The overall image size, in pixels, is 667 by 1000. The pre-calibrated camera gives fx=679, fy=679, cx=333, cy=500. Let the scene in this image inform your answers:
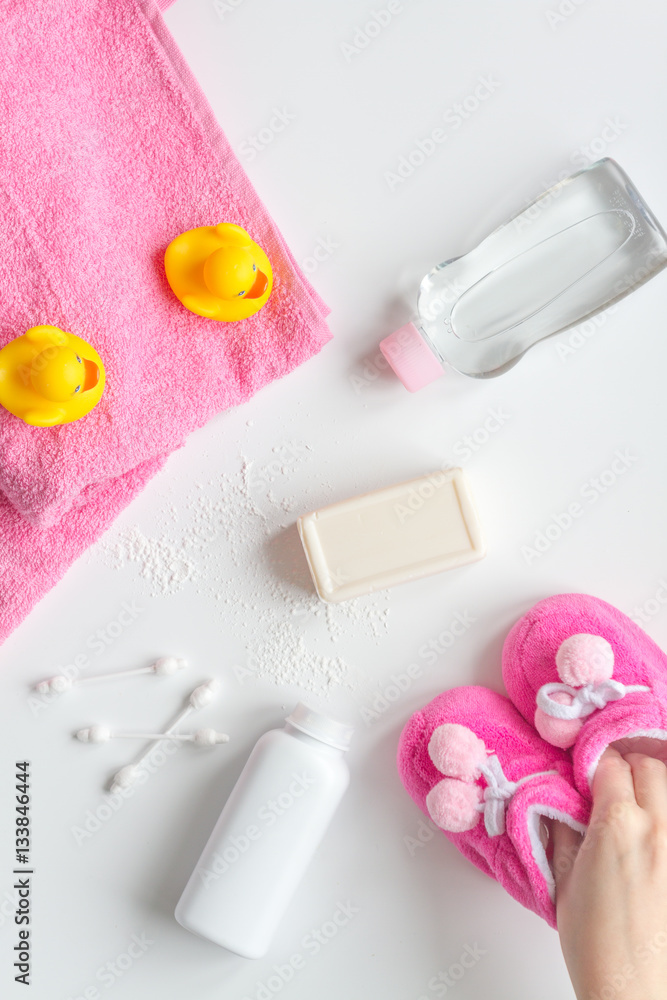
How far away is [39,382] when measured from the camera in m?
0.64

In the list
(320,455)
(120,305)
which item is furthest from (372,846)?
(120,305)

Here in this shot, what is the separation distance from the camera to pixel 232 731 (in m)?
0.85

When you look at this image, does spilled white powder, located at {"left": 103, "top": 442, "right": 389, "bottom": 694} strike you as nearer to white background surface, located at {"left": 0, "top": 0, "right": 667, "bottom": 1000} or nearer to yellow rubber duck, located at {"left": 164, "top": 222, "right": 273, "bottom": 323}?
white background surface, located at {"left": 0, "top": 0, "right": 667, "bottom": 1000}

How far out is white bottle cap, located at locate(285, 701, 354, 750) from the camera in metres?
0.78

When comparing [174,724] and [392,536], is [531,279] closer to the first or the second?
[392,536]

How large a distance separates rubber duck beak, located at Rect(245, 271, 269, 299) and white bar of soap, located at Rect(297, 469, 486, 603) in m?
0.25

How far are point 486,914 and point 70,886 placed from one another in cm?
52

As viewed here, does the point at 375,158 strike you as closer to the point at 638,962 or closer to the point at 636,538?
the point at 636,538

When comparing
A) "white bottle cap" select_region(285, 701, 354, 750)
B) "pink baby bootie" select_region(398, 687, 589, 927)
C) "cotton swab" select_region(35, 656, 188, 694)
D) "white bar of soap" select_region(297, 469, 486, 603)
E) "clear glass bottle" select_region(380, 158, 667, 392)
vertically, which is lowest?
"cotton swab" select_region(35, 656, 188, 694)

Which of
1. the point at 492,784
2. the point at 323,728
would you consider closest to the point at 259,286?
the point at 323,728

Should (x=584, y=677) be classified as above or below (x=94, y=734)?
above

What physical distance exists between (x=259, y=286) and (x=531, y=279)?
33 centimetres

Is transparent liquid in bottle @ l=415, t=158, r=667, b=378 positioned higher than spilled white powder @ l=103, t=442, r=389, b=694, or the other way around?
transparent liquid in bottle @ l=415, t=158, r=667, b=378

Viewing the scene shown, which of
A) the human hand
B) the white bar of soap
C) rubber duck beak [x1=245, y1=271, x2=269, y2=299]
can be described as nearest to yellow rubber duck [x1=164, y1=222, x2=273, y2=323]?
rubber duck beak [x1=245, y1=271, x2=269, y2=299]
